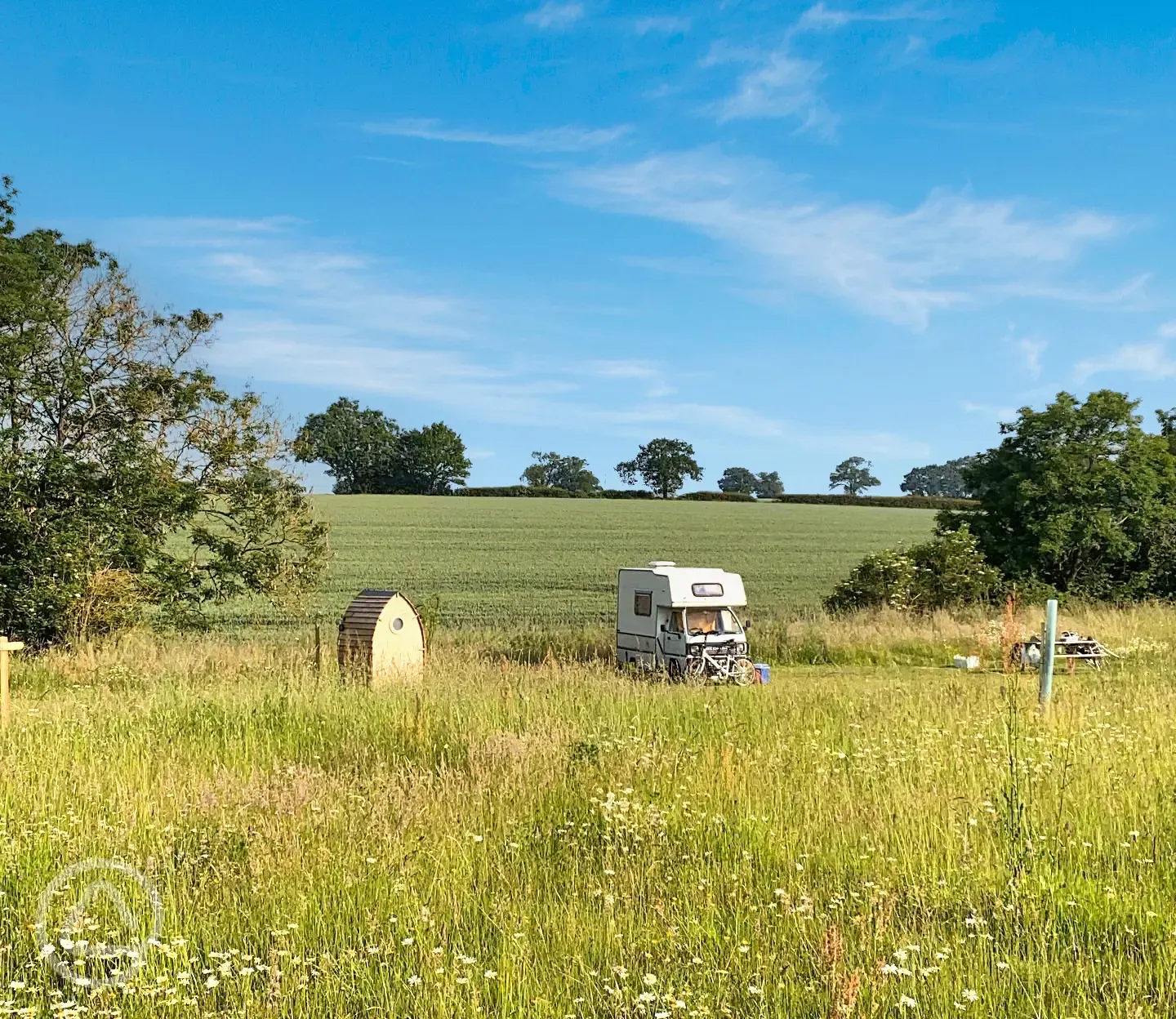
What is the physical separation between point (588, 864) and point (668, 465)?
10801 centimetres

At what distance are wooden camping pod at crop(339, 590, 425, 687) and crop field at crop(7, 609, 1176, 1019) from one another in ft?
14.4

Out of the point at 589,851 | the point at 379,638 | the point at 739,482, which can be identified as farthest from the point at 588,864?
the point at 739,482

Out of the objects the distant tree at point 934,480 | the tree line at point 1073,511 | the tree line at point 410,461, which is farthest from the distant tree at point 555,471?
the tree line at point 1073,511

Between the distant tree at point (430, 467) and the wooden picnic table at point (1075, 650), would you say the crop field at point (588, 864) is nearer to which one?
the wooden picnic table at point (1075, 650)

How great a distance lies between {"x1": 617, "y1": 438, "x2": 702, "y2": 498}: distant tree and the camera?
113m

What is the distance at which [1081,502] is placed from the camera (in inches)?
1099

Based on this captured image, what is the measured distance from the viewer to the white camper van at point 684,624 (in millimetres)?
17641

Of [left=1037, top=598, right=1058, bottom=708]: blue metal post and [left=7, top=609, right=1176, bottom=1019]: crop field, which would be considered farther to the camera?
[left=1037, top=598, right=1058, bottom=708]: blue metal post

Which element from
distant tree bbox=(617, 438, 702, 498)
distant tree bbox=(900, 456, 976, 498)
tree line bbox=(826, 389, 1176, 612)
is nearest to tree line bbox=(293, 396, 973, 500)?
distant tree bbox=(617, 438, 702, 498)

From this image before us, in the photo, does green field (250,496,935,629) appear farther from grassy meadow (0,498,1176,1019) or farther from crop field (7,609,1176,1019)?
crop field (7,609,1176,1019)

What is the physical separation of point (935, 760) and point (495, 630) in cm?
1749

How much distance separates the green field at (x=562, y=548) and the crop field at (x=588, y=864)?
13.8m

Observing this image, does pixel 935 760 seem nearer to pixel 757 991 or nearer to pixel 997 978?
pixel 997 978

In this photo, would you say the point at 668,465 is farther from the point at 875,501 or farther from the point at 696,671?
the point at 696,671
